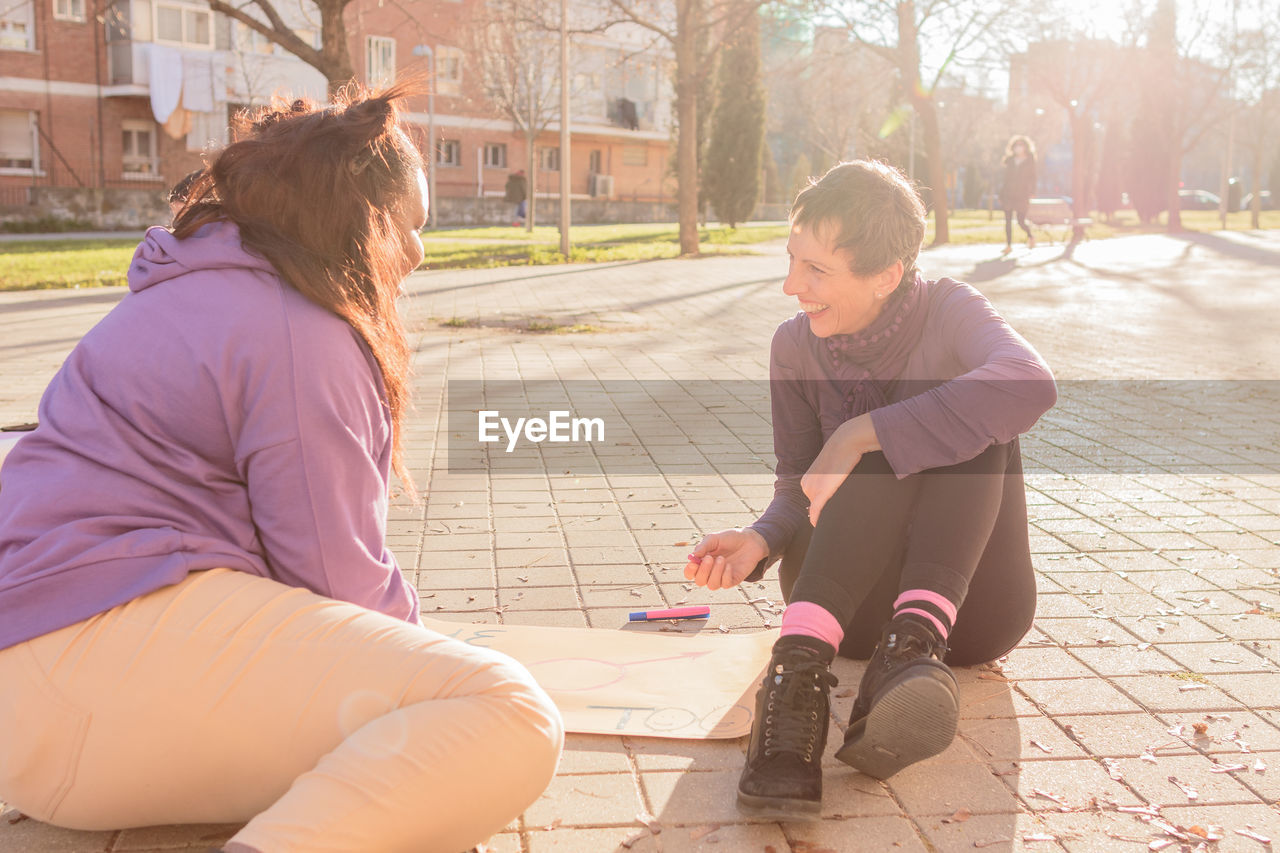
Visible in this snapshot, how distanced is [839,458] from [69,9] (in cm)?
3730

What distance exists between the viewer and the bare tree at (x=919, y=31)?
22844mm

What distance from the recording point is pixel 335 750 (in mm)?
1904

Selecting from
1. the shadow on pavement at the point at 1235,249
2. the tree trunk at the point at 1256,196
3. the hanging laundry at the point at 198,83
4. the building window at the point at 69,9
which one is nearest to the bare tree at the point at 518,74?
the hanging laundry at the point at 198,83

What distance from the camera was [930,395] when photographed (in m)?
2.66

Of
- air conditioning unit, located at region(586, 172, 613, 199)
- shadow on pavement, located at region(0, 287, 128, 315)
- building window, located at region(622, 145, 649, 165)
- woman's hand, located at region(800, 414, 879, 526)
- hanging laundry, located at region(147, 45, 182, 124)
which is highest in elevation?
hanging laundry, located at region(147, 45, 182, 124)

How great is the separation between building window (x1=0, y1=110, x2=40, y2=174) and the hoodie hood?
3576 centimetres

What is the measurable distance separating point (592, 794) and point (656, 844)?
0.26 meters

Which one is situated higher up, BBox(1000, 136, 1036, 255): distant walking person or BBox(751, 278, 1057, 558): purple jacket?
BBox(1000, 136, 1036, 255): distant walking person

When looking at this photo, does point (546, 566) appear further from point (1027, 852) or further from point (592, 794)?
point (1027, 852)

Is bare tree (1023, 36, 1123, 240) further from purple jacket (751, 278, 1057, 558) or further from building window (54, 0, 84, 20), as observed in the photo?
purple jacket (751, 278, 1057, 558)

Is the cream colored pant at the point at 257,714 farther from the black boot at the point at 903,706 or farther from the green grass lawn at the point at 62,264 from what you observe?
the green grass lawn at the point at 62,264

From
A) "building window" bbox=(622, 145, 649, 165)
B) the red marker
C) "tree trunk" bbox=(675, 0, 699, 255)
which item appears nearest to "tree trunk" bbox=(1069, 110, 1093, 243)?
"tree trunk" bbox=(675, 0, 699, 255)

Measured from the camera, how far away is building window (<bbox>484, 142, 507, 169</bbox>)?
4531 cm

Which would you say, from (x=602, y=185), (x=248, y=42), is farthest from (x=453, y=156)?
(x=248, y=42)
